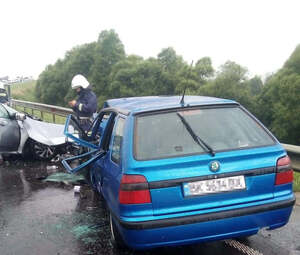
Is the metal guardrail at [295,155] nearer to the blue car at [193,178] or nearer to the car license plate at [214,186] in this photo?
the blue car at [193,178]

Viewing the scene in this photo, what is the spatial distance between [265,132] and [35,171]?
5328 mm

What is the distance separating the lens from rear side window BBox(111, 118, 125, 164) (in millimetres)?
3348

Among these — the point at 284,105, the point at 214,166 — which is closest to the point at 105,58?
the point at 284,105

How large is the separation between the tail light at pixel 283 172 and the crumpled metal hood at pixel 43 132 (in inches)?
221

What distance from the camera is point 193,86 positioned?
6556cm

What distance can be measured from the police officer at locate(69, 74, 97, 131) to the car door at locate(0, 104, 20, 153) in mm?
1495

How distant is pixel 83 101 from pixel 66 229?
3.81 meters

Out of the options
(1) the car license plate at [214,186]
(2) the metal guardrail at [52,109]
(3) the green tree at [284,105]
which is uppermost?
(1) the car license plate at [214,186]

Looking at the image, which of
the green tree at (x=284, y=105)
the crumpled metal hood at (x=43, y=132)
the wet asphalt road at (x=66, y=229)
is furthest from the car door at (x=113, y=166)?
the green tree at (x=284, y=105)

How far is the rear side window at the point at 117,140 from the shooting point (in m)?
3.35

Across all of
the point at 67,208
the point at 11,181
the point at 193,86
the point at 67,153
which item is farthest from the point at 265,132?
the point at 193,86

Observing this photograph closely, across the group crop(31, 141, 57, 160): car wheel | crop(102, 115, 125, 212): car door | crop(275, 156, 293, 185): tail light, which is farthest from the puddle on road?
crop(275, 156, 293, 185): tail light

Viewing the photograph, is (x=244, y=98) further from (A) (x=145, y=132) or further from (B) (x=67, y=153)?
(A) (x=145, y=132)

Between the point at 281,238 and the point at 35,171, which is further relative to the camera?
the point at 35,171
